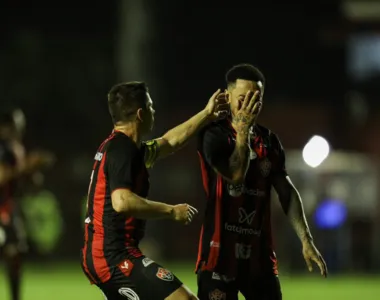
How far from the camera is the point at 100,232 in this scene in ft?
26.6

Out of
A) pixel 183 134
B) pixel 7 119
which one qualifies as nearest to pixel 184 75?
pixel 7 119

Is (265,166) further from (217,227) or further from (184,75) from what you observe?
(184,75)

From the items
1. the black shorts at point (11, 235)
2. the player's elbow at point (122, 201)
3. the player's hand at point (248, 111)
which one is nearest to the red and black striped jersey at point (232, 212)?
the player's hand at point (248, 111)

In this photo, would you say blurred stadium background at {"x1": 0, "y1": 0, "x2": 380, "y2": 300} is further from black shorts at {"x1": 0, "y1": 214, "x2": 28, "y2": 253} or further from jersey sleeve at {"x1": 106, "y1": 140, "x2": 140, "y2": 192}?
jersey sleeve at {"x1": 106, "y1": 140, "x2": 140, "y2": 192}

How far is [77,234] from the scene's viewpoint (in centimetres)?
3203

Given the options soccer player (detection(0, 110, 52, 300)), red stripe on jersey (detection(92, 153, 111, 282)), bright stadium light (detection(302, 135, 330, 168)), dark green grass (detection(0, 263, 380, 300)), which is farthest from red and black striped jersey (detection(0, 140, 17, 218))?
bright stadium light (detection(302, 135, 330, 168))

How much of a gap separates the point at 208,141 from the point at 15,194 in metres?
5.34

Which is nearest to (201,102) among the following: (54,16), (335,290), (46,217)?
(54,16)

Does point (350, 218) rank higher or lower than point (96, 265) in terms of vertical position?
lower

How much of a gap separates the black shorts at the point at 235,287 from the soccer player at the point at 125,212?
0.26 meters

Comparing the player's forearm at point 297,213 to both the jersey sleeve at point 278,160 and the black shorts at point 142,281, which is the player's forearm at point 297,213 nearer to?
the jersey sleeve at point 278,160

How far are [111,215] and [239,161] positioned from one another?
96 centimetres

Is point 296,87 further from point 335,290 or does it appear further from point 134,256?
point 134,256

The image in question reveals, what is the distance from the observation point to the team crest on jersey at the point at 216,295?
808 centimetres
